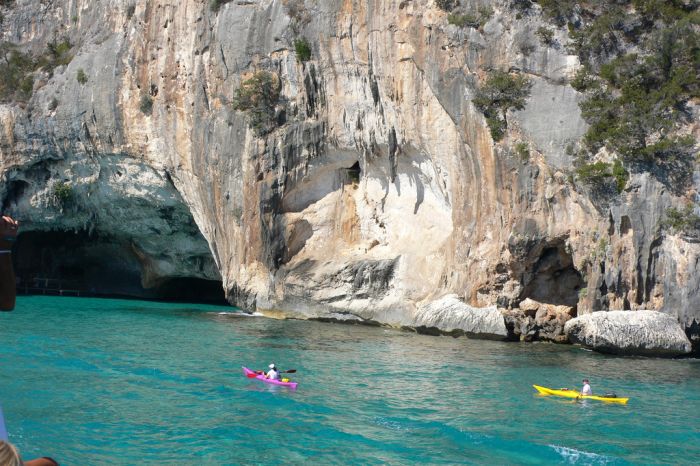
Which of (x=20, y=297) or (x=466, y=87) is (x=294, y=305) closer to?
(x=466, y=87)

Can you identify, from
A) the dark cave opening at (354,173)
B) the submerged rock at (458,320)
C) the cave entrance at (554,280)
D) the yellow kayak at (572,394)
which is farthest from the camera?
the dark cave opening at (354,173)

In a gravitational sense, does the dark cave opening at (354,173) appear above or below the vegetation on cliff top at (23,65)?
below

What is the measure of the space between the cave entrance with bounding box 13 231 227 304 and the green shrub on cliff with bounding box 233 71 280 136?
47.5ft

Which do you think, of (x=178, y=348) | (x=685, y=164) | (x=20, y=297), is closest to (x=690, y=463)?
(x=685, y=164)

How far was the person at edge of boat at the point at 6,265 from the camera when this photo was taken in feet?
12.8

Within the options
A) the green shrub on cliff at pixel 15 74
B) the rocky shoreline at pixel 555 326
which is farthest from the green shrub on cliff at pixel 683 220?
the green shrub on cliff at pixel 15 74

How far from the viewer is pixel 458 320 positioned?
89.1ft

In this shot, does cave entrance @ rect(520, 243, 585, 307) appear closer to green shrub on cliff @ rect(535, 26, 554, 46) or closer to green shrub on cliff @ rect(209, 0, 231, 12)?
green shrub on cliff @ rect(535, 26, 554, 46)

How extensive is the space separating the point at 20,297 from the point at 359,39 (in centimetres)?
2180

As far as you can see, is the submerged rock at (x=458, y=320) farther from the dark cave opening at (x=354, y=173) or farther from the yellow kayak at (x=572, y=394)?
the yellow kayak at (x=572, y=394)

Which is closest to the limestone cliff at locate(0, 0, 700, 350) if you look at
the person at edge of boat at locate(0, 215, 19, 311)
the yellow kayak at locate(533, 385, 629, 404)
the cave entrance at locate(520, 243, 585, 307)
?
the cave entrance at locate(520, 243, 585, 307)

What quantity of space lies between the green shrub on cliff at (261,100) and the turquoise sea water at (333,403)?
10.1 meters

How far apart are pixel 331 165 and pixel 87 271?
21032 millimetres

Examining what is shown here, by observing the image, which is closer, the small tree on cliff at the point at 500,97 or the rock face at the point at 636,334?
the rock face at the point at 636,334
